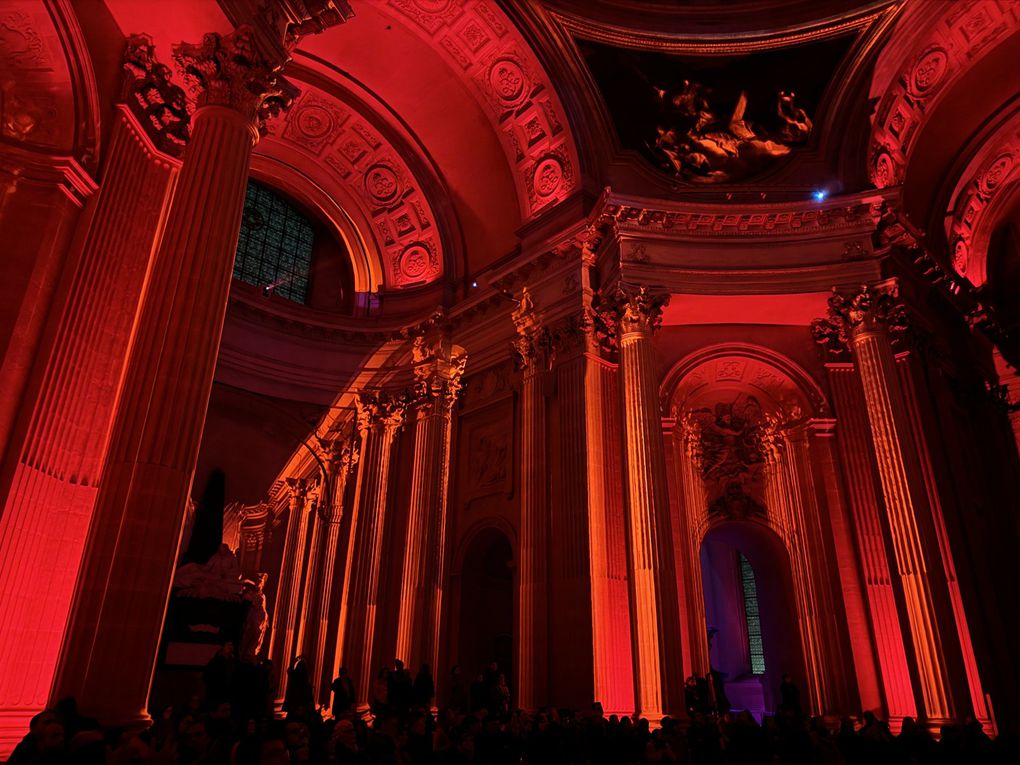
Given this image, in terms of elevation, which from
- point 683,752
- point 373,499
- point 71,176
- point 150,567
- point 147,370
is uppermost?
point 71,176

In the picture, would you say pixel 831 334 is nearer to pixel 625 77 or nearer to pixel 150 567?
pixel 625 77

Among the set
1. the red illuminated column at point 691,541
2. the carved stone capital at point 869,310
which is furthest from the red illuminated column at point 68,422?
the carved stone capital at point 869,310

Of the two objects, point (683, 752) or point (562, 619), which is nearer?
point (683, 752)

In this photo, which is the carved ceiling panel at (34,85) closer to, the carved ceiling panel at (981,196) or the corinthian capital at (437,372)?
the corinthian capital at (437,372)

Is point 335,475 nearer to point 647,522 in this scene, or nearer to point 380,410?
point 380,410

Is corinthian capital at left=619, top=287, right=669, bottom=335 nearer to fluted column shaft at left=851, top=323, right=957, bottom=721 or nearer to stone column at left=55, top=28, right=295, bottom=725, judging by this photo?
fluted column shaft at left=851, top=323, right=957, bottom=721

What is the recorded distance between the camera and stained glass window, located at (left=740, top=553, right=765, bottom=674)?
53.8 feet

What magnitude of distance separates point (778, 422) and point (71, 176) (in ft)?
46.0

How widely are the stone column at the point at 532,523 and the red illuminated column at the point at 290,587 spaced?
6.80 meters

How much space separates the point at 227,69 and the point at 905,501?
1199 centimetres

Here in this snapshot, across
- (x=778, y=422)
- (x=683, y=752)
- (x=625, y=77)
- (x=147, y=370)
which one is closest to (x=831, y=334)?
(x=778, y=422)

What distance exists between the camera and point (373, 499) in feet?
55.5

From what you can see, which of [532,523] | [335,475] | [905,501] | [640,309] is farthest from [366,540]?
[905,501]

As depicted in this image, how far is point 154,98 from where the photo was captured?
874 centimetres
